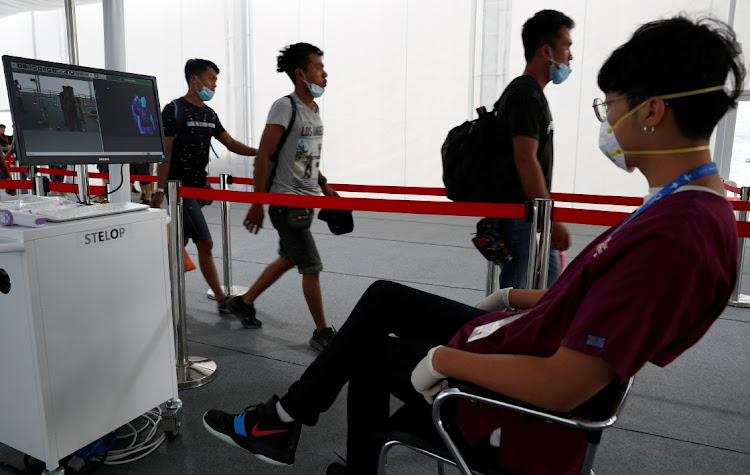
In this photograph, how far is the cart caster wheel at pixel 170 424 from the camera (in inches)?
79.4

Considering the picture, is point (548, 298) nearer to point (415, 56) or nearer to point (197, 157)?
point (197, 157)

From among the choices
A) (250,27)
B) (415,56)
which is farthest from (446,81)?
(250,27)

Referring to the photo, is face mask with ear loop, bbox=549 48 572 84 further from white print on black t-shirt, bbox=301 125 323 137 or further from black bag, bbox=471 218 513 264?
white print on black t-shirt, bbox=301 125 323 137

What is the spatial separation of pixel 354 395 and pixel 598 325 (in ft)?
2.29

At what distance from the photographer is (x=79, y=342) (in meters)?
1.72

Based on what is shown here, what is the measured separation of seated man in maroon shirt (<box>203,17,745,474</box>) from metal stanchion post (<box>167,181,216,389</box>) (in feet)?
4.91

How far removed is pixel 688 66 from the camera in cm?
95

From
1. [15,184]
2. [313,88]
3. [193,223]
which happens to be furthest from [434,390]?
[15,184]

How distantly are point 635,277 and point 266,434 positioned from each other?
3.35ft

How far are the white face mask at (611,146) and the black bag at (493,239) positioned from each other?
3.17 ft

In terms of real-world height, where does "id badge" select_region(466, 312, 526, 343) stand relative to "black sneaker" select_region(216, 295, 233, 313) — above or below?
above

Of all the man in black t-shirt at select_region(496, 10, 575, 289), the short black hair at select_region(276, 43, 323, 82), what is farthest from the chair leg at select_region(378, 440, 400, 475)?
the short black hair at select_region(276, 43, 323, 82)

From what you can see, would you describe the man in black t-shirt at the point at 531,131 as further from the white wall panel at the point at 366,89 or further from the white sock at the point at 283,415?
the white wall panel at the point at 366,89

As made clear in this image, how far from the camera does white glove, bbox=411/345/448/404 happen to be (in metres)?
1.12
